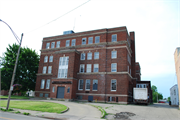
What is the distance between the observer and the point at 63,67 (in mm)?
32594

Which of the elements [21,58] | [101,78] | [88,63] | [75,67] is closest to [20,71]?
[21,58]

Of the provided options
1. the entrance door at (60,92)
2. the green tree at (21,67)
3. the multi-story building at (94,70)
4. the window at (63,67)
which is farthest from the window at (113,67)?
the green tree at (21,67)

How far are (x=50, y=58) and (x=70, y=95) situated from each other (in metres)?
14.2

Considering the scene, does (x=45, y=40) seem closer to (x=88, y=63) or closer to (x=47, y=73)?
(x=47, y=73)

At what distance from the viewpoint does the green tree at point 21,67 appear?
38.8m

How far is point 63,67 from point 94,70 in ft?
24.1

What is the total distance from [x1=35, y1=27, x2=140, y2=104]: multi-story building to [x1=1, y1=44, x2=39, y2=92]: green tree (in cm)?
638

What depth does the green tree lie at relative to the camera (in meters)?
38.8

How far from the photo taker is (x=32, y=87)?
42094mm

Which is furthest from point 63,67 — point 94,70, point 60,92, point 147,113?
point 147,113

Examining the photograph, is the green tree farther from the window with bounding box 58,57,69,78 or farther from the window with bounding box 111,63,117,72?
the window with bounding box 111,63,117,72

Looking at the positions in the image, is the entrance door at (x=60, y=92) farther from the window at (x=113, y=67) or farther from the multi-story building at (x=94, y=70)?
the window at (x=113, y=67)

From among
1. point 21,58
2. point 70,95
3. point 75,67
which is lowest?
point 70,95

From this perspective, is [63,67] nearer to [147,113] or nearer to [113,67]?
[113,67]
